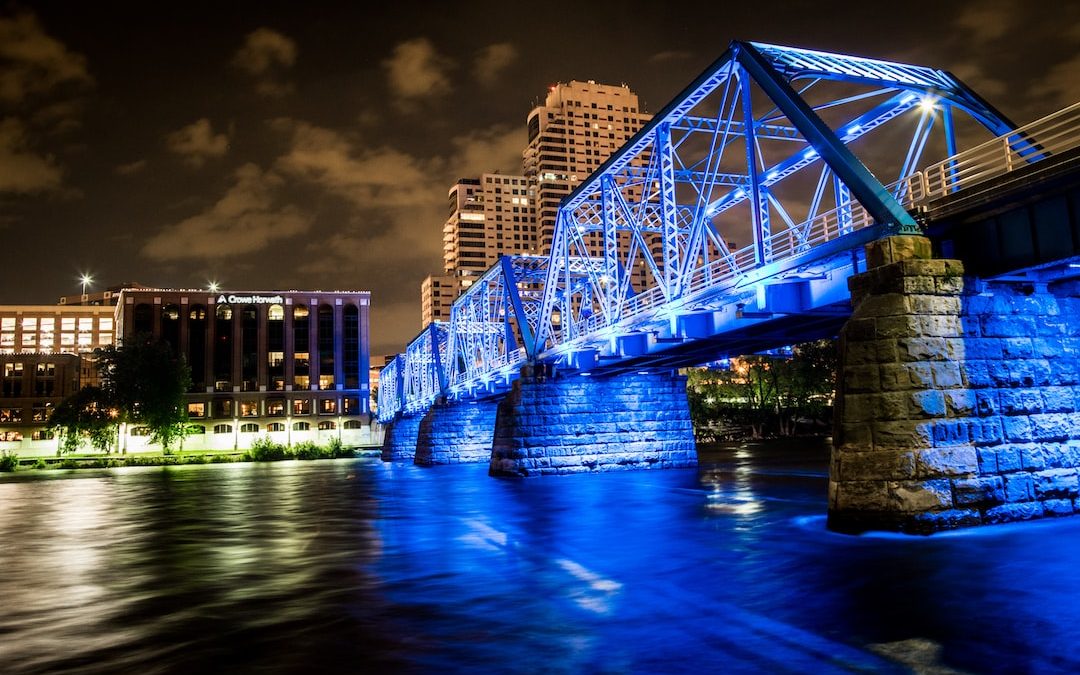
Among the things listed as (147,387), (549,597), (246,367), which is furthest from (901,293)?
(246,367)

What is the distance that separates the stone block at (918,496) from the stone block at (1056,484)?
2582 mm

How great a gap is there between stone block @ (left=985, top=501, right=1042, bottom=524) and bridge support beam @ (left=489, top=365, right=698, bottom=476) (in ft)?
91.1

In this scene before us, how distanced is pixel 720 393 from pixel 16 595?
10961cm

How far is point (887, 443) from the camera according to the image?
1664 cm

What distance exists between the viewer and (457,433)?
77.6 m

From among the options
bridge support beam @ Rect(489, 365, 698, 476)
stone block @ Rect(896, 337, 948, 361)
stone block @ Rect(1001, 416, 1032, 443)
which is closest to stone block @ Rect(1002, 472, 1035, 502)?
stone block @ Rect(1001, 416, 1032, 443)

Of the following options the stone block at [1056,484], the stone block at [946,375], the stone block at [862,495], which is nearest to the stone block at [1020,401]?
the stone block at [946,375]

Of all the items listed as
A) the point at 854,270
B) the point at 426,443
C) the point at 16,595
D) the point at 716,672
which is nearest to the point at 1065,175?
the point at 854,270

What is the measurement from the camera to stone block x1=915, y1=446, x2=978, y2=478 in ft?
54.1

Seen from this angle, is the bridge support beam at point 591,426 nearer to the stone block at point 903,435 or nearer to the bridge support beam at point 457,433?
the stone block at point 903,435

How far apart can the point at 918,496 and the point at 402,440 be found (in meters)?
93.0

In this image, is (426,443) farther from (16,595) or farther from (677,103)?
(16,595)

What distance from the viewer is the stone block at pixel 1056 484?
1767 centimetres

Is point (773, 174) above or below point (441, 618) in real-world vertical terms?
above
